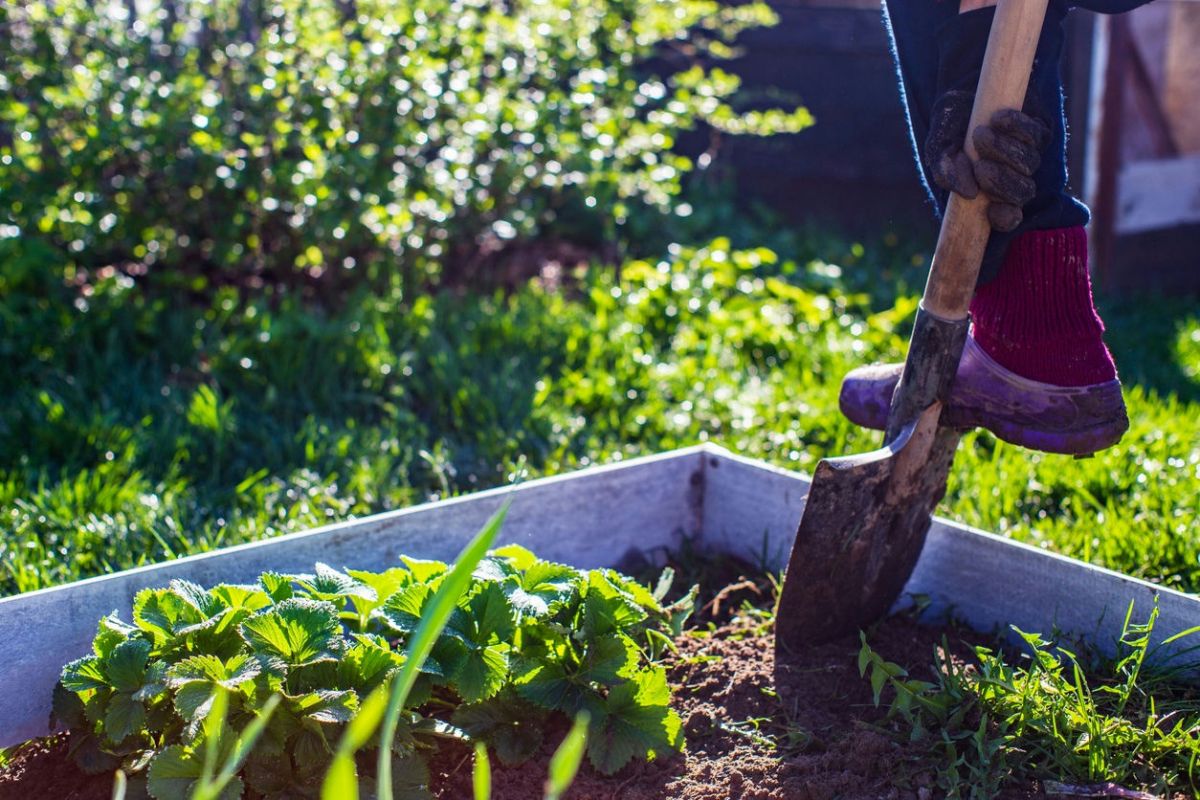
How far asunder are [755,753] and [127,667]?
92 cm

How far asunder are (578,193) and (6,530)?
7.92 ft

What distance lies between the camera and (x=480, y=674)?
1.57 metres

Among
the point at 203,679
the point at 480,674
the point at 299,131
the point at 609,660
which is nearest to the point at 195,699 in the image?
the point at 203,679

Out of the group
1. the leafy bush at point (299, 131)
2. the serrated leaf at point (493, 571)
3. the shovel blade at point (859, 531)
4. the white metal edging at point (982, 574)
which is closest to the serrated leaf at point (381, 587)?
the serrated leaf at point (493, 571)

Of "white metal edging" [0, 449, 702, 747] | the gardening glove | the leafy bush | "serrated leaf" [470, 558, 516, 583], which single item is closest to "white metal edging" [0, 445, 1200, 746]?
"white metal edging" [0, 449, 702, 747]

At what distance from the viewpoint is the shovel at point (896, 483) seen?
1.78 meters

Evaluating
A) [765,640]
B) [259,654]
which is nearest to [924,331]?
[765,640]

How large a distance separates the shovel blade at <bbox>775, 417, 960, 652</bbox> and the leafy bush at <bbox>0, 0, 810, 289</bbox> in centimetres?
218

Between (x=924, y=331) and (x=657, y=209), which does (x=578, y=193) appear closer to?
(x=657, y=209)

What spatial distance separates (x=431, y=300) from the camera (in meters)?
3.81

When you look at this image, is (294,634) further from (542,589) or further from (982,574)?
(982,574)

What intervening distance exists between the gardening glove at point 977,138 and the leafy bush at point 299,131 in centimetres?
216

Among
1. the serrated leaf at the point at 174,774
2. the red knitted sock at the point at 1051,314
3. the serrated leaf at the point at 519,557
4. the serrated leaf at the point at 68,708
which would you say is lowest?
the serrated leaf at the point at 68,708

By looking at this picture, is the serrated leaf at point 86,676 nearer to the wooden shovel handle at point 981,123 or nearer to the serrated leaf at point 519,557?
the serrated leaf at point 519,557
